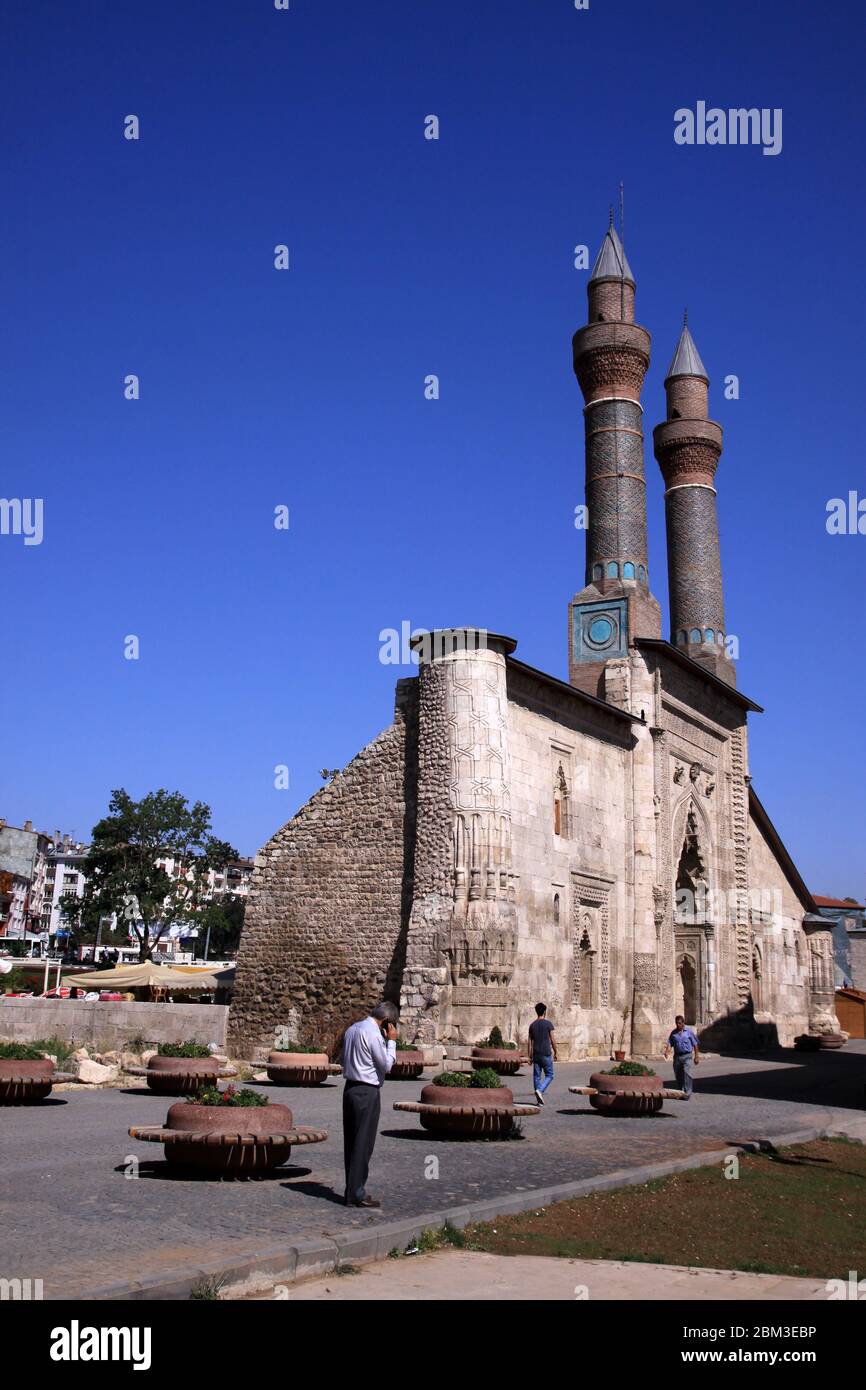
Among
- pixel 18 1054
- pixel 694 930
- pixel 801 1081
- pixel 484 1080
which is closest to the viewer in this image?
pixel 484 1080

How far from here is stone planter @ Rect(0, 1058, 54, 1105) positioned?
13.3 meters

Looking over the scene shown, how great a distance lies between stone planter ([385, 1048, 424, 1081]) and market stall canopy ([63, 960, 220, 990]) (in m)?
11.9

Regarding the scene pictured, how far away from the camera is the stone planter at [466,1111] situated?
10961 millimetres

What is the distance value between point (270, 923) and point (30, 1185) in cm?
1873

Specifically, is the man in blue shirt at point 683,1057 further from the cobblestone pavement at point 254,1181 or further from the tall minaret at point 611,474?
the tall minaret at point 611,474

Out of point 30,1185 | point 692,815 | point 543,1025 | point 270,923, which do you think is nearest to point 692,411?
point 692,815

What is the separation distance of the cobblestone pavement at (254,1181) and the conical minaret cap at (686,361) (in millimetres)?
31093

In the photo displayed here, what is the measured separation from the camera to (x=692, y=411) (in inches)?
1654

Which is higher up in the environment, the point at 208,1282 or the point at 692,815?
the point at 692,815

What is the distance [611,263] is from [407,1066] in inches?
1078

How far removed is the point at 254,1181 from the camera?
8227mm

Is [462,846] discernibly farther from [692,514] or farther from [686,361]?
[686,361]

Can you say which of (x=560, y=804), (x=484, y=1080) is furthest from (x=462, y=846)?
(x=484, y=1080)
